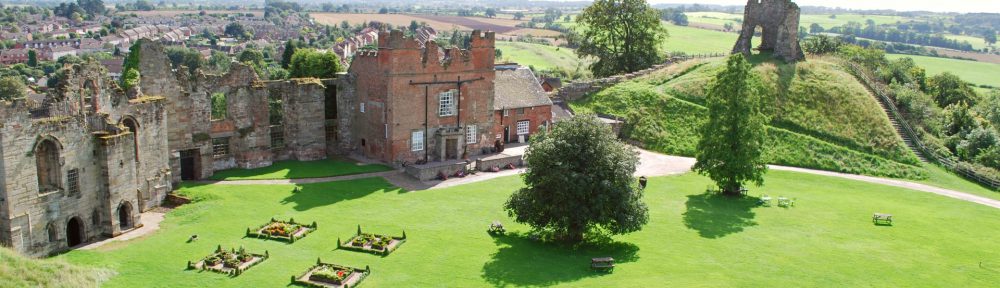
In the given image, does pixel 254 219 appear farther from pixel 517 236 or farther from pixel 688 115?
pixel 688 115

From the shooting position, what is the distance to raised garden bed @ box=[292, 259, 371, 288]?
100ft

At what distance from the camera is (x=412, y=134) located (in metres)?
52.1

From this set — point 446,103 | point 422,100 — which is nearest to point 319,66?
point 422,100

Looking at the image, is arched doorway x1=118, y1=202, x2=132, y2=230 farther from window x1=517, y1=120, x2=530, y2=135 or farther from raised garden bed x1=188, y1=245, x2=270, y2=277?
window x1=517, y1=120, x2=530, y2=135

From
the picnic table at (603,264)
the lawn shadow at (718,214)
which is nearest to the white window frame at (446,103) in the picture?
the lawn shadow at (718,214)

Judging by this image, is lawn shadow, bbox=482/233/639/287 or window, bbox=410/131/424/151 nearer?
lawn shadow, bbox=482/233/639/287

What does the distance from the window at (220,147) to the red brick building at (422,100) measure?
361 inches

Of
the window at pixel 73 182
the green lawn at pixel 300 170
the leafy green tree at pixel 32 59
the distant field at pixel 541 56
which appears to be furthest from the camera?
the distant field at pixel 541 56

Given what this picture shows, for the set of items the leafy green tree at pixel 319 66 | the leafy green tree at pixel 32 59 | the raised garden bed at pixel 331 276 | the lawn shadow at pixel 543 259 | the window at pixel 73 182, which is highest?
the leafy green tree at pixel 319 66

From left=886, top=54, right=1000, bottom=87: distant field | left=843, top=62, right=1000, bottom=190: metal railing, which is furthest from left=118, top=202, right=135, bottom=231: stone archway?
left=886, top=54, right=1000, bottom=87: distant field

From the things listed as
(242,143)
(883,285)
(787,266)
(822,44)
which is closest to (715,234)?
(787,266)

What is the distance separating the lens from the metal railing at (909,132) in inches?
2146

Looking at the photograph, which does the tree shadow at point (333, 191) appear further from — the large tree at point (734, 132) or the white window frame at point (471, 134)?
the large tree at point (734, 132)

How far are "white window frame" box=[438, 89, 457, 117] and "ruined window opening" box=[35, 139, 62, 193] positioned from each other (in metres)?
24.6
